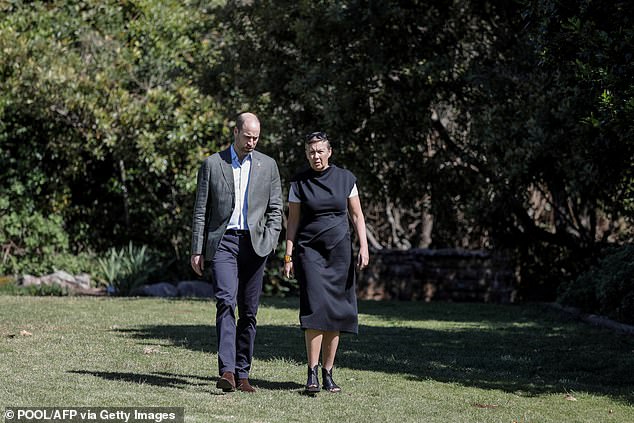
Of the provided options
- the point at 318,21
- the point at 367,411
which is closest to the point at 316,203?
the point at 367,411

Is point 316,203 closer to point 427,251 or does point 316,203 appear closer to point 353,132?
point 353,132

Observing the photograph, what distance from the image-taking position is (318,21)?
19078 mm

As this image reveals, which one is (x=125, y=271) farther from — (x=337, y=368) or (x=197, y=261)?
(x=197, y=261)

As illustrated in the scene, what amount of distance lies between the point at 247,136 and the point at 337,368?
8.81 feet

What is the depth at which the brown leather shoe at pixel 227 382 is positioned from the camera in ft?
25.9

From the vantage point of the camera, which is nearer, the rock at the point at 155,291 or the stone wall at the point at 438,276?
the rock at the point at 155,291

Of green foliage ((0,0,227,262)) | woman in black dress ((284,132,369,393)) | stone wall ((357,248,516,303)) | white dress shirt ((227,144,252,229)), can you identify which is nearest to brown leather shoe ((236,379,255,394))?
woman in black dress ((284,132,369,393))

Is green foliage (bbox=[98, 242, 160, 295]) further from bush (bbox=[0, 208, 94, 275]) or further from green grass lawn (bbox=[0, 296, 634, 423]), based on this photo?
green grass lawn (bbox=[0, 296, 634, 423])

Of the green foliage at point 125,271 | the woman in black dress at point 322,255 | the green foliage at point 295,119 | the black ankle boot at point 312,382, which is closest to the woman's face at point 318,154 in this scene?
the woman in black dress at point 322,255

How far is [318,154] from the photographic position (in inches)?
334

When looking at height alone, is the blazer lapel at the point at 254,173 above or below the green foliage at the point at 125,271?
above

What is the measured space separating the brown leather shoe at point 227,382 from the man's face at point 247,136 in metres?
1.74

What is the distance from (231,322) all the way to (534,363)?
4.01 meters

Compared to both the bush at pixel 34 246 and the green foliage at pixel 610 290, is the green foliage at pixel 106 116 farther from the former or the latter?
the green foliage at pixel 610 290
